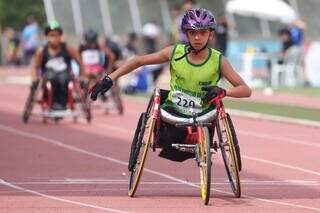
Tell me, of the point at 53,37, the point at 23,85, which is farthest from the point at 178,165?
the point at 23,85

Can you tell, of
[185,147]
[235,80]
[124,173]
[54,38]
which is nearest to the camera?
[185,147]

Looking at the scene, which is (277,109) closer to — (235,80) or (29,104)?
(29,104)

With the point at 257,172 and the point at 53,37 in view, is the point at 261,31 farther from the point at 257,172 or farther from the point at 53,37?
the point at 257,172

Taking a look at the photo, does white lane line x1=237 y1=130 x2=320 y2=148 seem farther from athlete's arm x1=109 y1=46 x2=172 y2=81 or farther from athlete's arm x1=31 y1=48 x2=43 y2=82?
athlete's arm x1=109 y1=46 x2=172 y2=81

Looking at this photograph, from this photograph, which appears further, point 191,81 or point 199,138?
point 191,81

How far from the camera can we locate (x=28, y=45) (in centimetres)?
5109

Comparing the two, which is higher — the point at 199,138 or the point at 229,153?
the point at 199,138

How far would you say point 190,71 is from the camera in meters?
12.2

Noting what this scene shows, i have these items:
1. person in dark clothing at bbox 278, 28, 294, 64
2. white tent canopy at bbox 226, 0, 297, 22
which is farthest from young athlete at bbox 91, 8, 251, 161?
white tent canopy at bbox 226, 0, 297, 22

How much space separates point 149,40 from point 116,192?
36518 mm

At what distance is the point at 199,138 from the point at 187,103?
454 mm

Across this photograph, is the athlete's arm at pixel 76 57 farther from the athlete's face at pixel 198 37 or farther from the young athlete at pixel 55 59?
the athlete's face at pixel 198 37

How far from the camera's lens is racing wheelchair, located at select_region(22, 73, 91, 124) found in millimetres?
22375

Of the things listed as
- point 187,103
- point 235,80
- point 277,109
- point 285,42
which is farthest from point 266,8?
point 187,103
